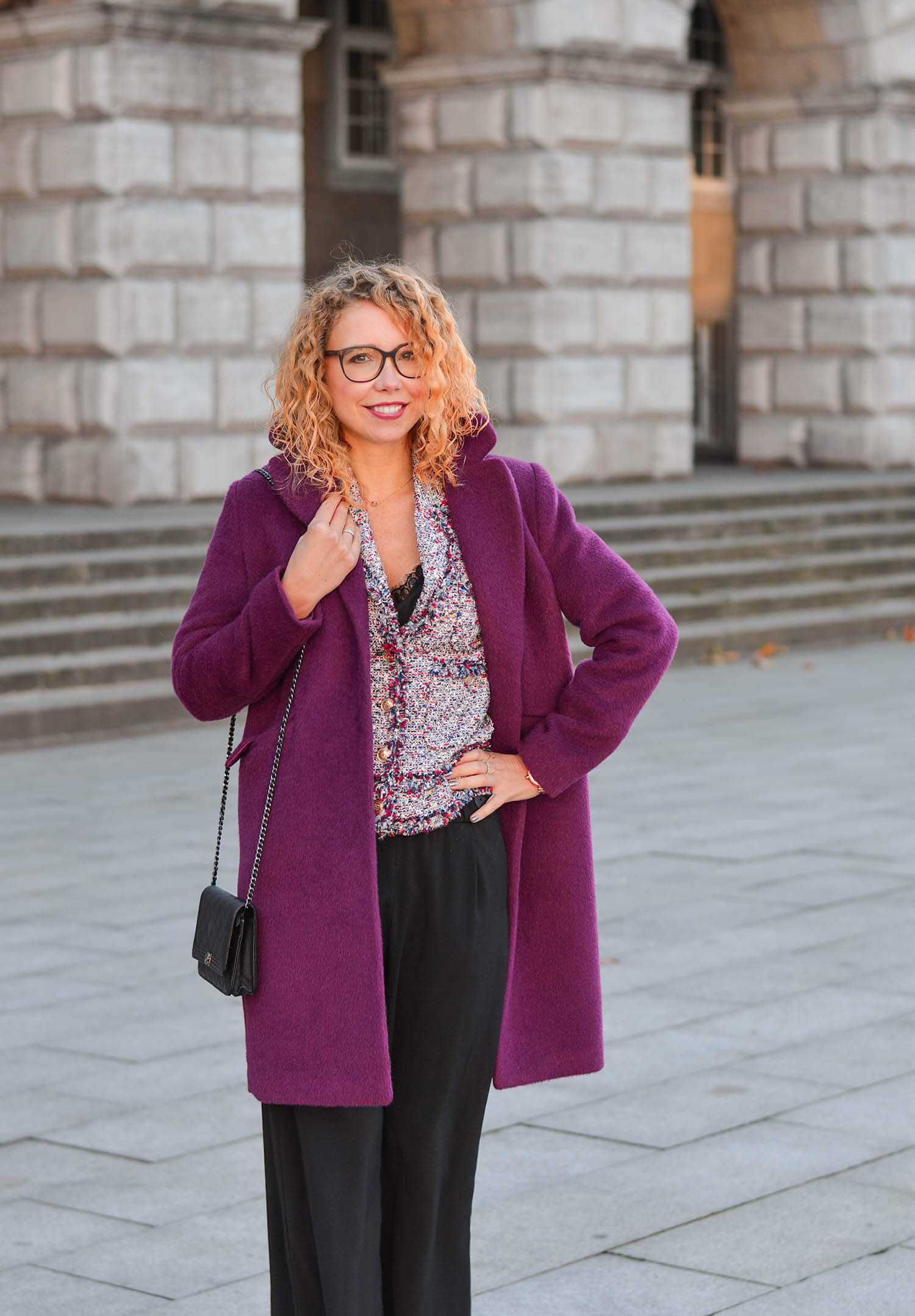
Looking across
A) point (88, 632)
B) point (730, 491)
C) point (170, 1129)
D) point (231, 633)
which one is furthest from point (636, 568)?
point (231, 633)

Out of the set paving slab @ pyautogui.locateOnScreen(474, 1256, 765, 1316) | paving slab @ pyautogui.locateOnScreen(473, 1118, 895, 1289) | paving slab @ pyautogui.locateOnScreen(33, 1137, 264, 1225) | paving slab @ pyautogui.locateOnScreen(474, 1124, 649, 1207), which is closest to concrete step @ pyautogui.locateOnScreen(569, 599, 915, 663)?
paving slab @ pyautogui.locateOnScreen(474, 1124, 649, 1207)

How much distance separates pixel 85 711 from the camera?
11.0 metres

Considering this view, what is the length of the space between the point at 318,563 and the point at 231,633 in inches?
6.2

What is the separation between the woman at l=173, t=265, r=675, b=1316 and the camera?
3158 millimetres

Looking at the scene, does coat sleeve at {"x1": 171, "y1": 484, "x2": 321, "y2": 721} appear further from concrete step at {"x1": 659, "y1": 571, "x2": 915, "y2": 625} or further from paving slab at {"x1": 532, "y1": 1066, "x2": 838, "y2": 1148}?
concrete step at {"x1": 659, "y1": 571, "x2": 915, "y2": 625}

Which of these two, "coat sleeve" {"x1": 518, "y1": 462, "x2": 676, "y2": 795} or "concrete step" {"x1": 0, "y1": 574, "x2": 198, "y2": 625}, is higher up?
"coat sleeve" {"x1": 518, "y1": 462, "x2": 676, "y2": 795}

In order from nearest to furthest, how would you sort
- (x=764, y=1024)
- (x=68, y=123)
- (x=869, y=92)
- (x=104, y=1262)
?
(x=104, y=1262)
(x=764, y=1024)
(x=68, y=123)
(x=869, y=92)

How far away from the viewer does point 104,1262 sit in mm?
4215

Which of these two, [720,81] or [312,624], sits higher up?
[720,81]

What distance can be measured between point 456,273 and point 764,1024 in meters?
12.3

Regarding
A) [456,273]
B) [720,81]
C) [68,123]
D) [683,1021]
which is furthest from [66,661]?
[720,81]

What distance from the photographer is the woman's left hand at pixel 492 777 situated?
3273 millimetres

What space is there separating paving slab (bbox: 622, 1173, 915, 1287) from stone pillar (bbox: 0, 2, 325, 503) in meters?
10.6

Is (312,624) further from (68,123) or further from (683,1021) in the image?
(68,123)
